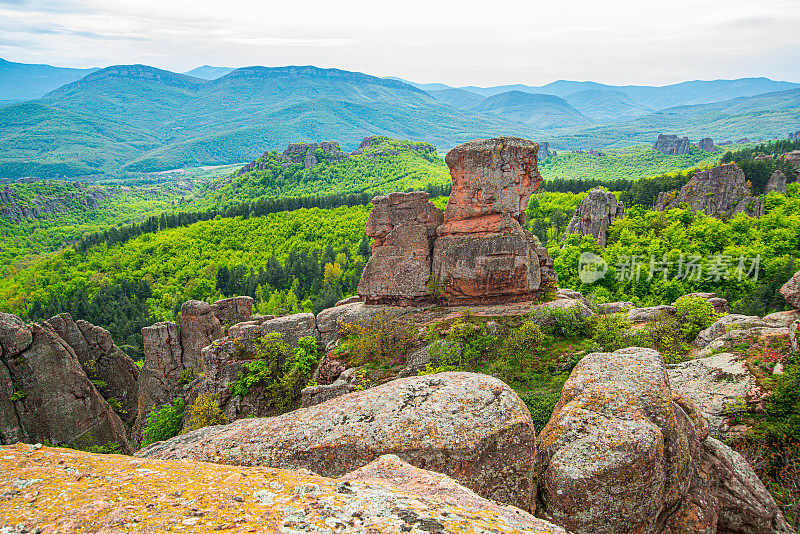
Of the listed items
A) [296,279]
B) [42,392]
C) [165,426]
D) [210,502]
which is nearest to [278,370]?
[165,426]

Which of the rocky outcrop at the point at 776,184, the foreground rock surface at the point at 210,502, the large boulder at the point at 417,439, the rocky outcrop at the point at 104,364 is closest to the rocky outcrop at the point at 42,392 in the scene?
the rocky outcrop at the point at 104,364

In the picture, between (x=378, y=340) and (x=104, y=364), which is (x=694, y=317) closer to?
(x=378, y=340)

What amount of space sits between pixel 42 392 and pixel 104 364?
330 inches

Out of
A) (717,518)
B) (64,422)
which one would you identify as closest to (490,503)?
(717,518)

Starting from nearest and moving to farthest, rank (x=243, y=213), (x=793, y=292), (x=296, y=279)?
1. (x=793, y=292)
2. (x=296, y=279)
3. (x=243, y=213)

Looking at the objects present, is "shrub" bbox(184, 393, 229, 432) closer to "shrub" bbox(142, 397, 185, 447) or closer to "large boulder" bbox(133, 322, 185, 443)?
"shrub" bbox(142, 397, 185, 447)

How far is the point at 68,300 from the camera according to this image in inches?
2980

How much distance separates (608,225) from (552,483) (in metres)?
67.3

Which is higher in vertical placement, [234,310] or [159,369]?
[234,310]

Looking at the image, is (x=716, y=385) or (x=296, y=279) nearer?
(x=716, y=385)

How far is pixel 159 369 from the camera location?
113 feet

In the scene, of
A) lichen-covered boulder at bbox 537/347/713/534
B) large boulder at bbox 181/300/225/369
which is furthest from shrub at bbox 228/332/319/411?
lichen-covered boulder at bbox 537/347/713/534

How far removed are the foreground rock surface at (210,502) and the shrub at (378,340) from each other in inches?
724

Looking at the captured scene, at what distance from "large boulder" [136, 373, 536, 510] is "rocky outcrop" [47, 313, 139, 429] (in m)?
29.8
